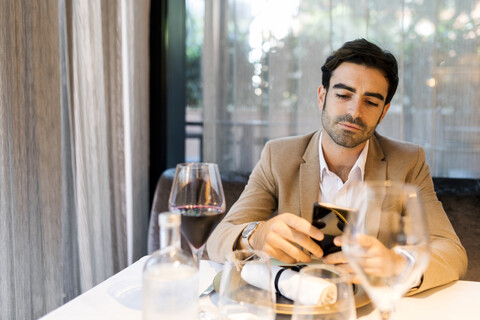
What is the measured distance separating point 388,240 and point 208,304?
14.7 inches

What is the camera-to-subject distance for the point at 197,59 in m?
2.56

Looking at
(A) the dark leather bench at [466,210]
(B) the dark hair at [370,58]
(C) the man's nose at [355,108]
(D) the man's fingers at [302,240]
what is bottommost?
(A) the dark leather bench at [466,210]

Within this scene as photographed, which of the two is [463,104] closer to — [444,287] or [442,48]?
[442,48]

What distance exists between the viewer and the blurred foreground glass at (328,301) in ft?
1.75

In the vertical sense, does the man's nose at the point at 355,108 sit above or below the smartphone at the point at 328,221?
above

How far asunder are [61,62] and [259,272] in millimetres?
1483

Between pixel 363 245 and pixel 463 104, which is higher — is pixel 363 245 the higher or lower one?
the lower one

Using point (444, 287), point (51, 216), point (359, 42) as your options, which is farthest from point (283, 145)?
point (51, 216)

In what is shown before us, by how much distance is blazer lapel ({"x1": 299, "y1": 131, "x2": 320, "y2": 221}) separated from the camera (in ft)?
4.73

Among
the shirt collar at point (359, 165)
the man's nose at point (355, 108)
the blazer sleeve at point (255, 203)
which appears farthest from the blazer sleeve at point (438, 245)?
the blazer sleeve at point (255, 203)

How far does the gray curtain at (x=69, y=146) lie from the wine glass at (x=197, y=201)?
888 millimetres

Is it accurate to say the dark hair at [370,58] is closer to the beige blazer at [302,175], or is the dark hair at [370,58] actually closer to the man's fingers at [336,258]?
the beige blazer at [302,175]

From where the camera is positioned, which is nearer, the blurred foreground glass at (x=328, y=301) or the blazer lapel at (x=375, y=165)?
the blurred foreground glass at (x=328, y=301)

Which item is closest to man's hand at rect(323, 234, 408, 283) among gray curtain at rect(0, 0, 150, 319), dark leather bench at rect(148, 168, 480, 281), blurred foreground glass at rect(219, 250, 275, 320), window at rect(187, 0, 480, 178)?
blurred foreground glass at rect(219, 250, 275, 320)
